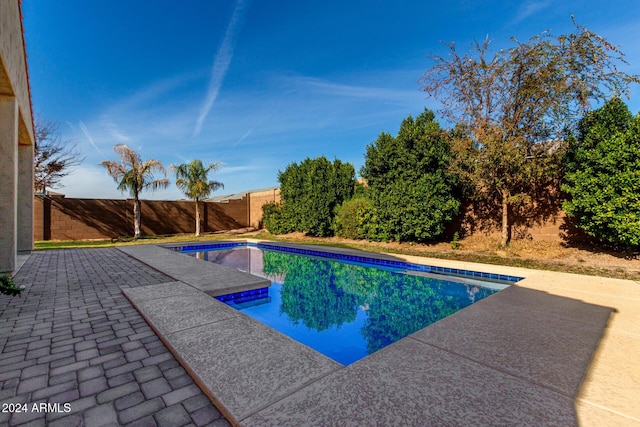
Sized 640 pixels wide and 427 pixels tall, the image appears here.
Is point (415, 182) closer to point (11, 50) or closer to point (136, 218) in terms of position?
point (11, 50)

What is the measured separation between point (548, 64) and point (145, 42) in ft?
41.1

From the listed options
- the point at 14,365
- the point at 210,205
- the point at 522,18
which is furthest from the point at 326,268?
the point at 210,205

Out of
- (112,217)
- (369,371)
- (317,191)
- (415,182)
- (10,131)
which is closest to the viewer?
(369,371)

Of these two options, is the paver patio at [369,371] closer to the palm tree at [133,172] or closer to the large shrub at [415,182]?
the large shrub at [415,182]

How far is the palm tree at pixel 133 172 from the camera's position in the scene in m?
13.8

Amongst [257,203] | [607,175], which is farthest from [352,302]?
[257,203]

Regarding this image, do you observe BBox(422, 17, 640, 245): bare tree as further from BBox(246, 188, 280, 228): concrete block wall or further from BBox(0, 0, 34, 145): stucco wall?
BBox(246, 188, 280, 228): concrete block wall

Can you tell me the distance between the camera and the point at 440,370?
2.10 m

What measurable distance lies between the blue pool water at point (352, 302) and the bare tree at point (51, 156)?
13.5m

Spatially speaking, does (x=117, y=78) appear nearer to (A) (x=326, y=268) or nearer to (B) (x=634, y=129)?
(A) (x=326, y=268)

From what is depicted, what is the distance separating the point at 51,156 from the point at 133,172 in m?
4.48

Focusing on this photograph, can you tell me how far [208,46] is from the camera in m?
10.7

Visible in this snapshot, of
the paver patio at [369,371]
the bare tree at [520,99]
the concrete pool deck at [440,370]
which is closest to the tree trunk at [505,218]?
the bare tree at [520,99]

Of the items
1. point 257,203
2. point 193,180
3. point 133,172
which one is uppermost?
point 133,172
